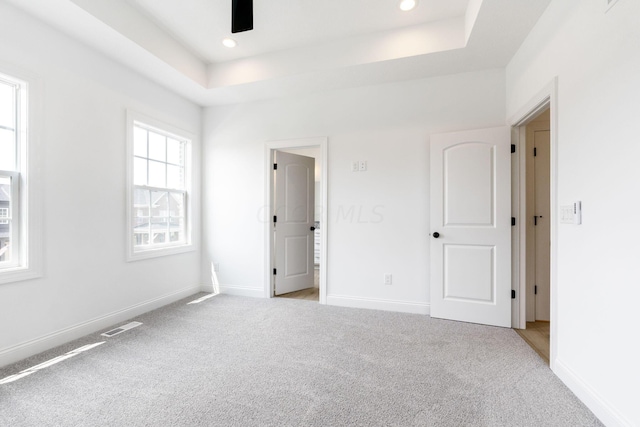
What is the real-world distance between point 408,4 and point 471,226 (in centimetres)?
216

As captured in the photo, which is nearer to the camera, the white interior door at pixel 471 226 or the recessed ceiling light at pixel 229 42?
the white interior door at pixel 471 226

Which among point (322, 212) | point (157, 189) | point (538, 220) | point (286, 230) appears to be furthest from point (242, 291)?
point (538, 220)

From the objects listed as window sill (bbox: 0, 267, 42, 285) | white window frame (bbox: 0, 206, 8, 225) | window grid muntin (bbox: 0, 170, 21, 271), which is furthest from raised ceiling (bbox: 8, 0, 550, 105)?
window sill (bbox: 0, 267, 42, 285)

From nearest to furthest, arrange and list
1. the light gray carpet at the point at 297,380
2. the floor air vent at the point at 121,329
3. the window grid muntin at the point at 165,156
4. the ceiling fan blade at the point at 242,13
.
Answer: the light gray carpet at the point at 297,380
the ceiling fan blade at the point at 242,13
the floor air vent at the point at 121,329
the window grid muntin at the point at 165,156

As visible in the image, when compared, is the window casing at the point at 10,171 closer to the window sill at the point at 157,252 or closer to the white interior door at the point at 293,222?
the window sill at the point at 157,252

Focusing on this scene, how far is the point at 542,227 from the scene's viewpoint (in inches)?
118

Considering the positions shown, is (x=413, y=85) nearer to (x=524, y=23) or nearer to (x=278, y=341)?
(x=524, y=23)

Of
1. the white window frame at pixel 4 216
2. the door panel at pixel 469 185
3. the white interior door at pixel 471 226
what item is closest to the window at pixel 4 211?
the white window frame at pixel 4 216

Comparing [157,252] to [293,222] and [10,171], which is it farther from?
[293,222]

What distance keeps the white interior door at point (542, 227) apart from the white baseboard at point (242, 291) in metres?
3.27

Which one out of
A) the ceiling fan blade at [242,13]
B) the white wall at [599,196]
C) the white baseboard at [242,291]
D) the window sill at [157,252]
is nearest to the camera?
the white wall at [599,196]

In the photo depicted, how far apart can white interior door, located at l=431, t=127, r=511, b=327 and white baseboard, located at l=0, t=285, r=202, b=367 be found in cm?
321

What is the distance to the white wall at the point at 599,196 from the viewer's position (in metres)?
1.37

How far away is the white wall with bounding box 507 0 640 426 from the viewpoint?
1.37 m
